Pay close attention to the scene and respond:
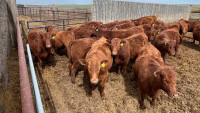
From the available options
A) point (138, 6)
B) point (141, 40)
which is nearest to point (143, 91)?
point (141, 40)

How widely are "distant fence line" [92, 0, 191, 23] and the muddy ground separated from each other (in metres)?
7.03

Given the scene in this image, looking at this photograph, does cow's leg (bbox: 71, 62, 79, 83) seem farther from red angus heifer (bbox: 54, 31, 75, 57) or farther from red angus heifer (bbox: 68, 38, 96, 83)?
red angus heifer (bbox: 54, 31, 75, 57)

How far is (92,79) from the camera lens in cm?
323

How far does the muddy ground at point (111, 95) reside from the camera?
373 centimetres

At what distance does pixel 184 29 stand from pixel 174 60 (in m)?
4.37

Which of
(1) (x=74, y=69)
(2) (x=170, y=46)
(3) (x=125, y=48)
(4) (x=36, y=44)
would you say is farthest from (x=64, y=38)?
(2) (x=170, y=46)

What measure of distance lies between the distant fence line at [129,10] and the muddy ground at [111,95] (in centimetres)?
703

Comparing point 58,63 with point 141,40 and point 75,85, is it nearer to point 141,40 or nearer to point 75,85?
point 75,85

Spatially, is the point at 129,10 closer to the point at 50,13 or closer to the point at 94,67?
the point at 50,13

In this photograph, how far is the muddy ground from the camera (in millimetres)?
3730

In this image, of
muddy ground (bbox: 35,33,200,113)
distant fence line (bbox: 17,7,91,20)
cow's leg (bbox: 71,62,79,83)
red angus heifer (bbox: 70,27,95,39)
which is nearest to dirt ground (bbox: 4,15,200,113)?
muddy ground (bbox: 35,33,200,113)

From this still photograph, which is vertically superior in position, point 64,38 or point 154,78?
point 64,38

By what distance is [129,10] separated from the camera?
559 inches

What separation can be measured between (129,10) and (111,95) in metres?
11.9
